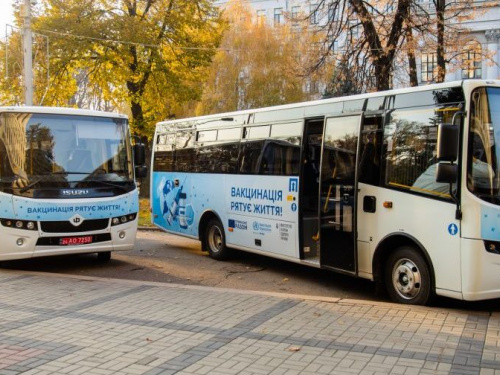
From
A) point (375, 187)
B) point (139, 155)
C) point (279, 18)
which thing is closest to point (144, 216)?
point (139, 155)

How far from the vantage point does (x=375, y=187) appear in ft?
26.3

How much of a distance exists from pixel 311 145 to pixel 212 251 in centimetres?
387

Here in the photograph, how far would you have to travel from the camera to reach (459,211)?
6.83m

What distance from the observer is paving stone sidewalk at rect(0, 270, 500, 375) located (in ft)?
16.5

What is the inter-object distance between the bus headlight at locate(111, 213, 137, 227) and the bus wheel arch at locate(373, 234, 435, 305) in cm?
497

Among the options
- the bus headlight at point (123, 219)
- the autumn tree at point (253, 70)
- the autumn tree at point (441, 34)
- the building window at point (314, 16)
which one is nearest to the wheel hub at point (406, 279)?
the bus headlight at point (123, 219)

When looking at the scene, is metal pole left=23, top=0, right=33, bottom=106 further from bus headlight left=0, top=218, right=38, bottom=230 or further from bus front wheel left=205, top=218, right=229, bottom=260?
bus headlight left=0, top=218, right=38, bottom=230

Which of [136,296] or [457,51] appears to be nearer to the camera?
[136,296]

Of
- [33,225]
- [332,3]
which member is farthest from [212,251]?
[332,3]

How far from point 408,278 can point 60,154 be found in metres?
6.34

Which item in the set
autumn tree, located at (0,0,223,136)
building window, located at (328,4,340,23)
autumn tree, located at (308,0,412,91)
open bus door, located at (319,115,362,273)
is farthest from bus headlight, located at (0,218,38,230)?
autumn tree, located at (0,0,223,136)

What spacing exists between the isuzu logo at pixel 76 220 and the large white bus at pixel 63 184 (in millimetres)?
17

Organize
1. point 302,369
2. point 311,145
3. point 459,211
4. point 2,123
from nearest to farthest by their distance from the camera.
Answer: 1. point 302,369
2. point 459,211
3. point 311,145
4. point 2,123

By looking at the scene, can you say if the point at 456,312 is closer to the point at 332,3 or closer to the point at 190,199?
the point at 190,199
